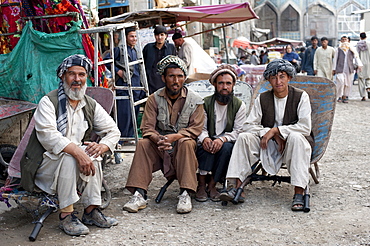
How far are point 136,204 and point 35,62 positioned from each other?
2451mm

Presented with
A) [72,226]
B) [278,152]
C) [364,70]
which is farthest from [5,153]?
[364,70]

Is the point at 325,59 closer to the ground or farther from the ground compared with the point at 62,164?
farther from the ground

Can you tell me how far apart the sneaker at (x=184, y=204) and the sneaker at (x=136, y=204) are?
0.34 m

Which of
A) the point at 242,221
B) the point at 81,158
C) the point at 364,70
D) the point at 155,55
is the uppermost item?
the point at 155,55

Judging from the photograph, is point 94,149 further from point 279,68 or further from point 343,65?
point 343,65

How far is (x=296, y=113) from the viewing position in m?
4.72

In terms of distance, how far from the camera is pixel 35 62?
19.4 ft

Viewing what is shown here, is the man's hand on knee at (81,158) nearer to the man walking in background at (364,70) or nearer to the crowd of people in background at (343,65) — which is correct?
the crowd of people in background at (343,65)

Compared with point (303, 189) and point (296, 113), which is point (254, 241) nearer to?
point (303, 189)

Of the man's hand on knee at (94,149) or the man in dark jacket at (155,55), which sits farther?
the man in dark jacket at (155,55)

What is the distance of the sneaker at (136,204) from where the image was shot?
443 cm

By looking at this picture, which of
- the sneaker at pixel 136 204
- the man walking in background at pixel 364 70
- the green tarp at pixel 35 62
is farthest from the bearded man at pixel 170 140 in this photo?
the man walking in background at pixel 364 70

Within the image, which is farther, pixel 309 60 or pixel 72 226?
pixel 309 60

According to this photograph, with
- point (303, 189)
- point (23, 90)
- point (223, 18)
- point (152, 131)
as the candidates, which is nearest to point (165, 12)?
point (223, 18)
